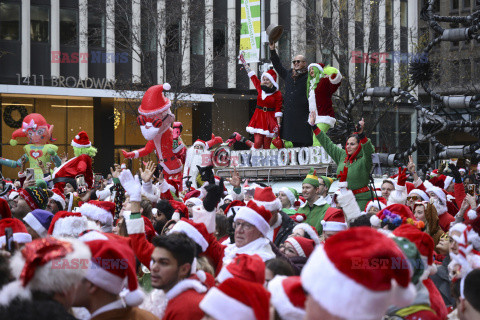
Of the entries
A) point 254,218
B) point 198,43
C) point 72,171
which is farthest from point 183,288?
point 198,43

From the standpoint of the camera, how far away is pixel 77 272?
10.9 feet

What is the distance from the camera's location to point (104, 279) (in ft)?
11.8

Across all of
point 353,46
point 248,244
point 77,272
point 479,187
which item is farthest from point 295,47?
point 77,272

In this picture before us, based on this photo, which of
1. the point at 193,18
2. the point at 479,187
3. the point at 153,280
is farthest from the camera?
the point at 193,18

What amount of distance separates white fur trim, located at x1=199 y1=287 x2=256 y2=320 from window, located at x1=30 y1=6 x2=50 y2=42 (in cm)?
3018

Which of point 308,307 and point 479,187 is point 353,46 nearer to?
point 479,187

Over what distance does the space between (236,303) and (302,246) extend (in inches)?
110

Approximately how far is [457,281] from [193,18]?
25.0 meters

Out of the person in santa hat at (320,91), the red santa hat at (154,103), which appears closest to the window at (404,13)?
the person in santa hat at (320,91)

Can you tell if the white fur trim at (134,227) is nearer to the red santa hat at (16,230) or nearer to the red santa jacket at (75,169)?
the red santa hat at (16,230)

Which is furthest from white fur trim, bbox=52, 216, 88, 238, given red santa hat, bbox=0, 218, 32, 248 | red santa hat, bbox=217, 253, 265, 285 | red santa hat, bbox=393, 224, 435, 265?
red santa hat, bbox=393, 224, 435, 265

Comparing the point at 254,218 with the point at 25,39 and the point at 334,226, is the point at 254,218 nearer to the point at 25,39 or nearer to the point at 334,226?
the point at 334,226

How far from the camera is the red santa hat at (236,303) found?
9.48 ft

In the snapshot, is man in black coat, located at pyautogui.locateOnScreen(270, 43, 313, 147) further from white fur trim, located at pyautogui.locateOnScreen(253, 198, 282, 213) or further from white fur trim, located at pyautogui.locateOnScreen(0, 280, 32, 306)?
white fur trim, located at pyautogui.locateOnScreen(0, 280, 32, 306)
